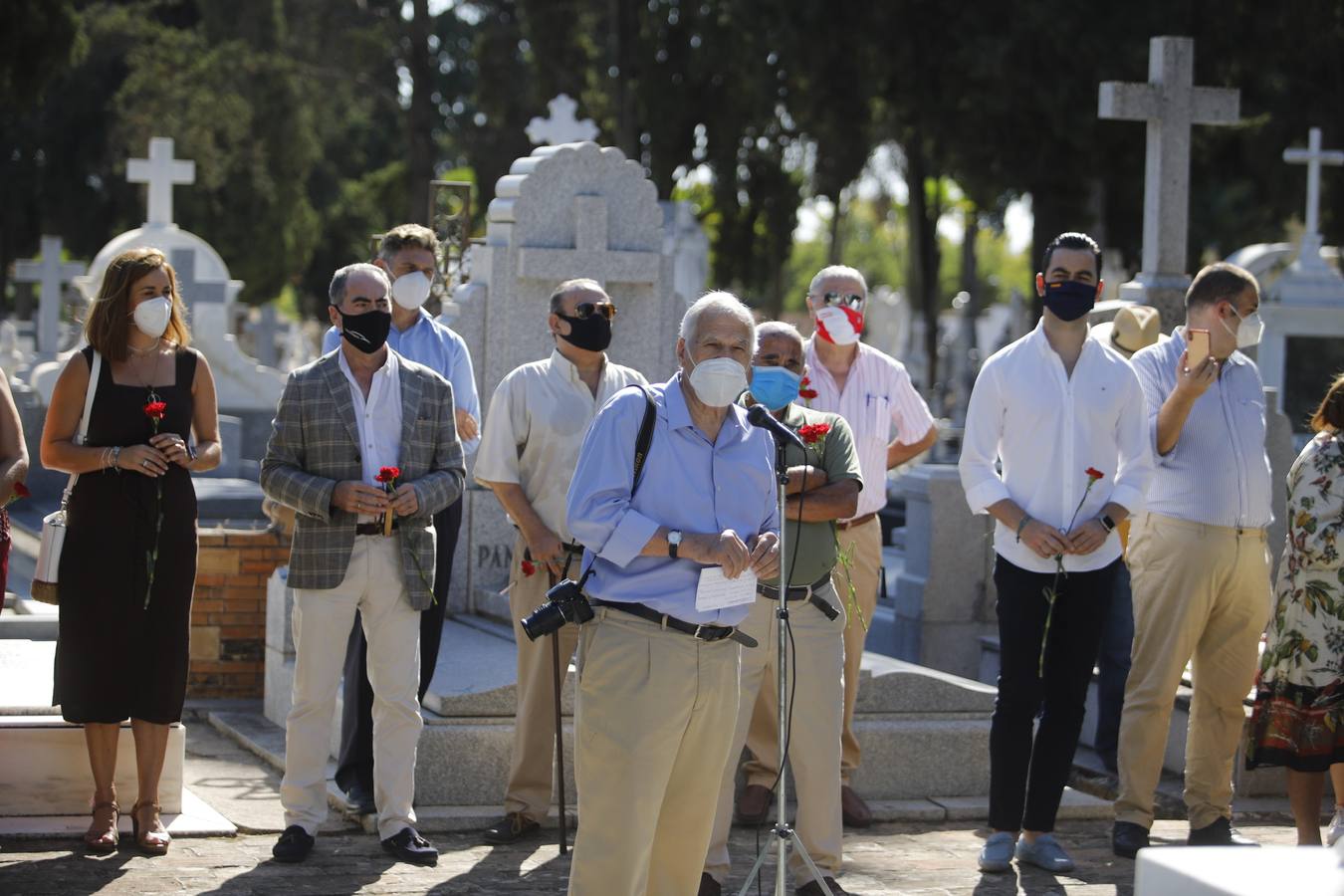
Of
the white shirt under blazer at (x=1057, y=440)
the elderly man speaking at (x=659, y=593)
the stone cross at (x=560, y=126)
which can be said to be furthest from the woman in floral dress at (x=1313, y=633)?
the stone cross at (x=560, y=126)

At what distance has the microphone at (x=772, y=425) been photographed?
5.00 m

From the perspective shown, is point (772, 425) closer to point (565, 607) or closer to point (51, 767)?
point (565, 607)

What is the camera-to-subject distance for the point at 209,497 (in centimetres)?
1233

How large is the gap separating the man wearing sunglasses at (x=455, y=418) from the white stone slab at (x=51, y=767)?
683mm

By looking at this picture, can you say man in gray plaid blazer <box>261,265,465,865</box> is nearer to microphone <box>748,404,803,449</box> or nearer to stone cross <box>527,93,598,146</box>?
microphone <box>748,404,803,449</box>

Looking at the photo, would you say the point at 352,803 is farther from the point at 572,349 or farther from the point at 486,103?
the point at 486,103

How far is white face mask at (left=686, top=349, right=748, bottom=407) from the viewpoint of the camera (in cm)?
487

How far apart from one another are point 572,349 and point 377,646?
1.33 m

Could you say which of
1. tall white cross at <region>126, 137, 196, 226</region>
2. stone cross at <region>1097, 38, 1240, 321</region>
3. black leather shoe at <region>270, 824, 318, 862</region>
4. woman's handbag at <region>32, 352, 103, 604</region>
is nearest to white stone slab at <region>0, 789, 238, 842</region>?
black leather shoe at <region>270, 824, 318, 862</region>

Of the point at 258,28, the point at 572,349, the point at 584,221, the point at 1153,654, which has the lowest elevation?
the point at 1153,654

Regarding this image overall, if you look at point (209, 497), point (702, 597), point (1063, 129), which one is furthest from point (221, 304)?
point (702, 597)

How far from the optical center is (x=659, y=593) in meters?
4.89

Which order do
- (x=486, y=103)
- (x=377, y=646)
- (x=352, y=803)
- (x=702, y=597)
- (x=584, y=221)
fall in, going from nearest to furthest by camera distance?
1. (x=702, y=597)
2. (x=377, y=646)
3. (x=352, y=803)
4. (x=584, y=221)
5. (x=486, y=103)

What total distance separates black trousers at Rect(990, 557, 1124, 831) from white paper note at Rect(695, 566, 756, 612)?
1.98 m
